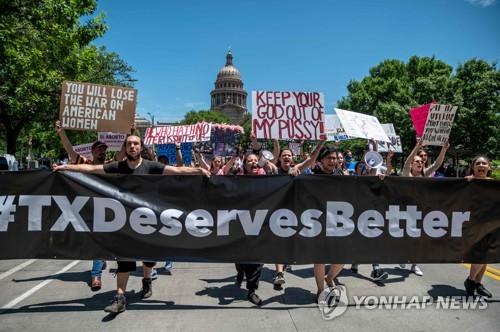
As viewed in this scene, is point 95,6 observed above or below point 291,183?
above

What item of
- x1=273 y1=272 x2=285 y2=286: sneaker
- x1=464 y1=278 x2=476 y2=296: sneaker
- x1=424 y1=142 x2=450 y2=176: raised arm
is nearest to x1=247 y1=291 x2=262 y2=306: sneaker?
x1=273 y1=272 x2=285 y2=286: sneaker

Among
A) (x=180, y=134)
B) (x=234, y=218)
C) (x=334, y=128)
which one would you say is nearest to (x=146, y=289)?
(x=234, y=218)

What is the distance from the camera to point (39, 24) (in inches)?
505

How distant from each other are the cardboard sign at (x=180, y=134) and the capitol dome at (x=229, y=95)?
122m

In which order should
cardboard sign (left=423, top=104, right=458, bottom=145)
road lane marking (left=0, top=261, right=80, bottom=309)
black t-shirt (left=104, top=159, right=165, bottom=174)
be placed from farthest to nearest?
cardboard sign (left=423, top=104, right=458, bottom=145) → black t-shirt (left=104, top=159, right=165, bottom=174) → road lane marking (left=0, top=261, right=80, bottom=309)

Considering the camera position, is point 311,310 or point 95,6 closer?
point 311,310

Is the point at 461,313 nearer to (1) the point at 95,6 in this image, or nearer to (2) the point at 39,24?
(2) the point at 39,24

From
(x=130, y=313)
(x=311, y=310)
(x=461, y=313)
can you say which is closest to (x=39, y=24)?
(x=130, y=313)

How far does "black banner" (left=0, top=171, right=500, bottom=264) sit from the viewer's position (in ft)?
15.1

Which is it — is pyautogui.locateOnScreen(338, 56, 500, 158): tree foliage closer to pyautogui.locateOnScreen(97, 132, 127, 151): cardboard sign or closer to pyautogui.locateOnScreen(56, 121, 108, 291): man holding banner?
pyautogui.locateOnScreen(97, 132, 127, 151): cardboard sign

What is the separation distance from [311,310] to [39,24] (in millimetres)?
12845

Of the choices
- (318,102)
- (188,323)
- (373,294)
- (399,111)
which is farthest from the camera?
(399,111)

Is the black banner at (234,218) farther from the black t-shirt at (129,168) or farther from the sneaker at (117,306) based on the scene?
the sneaker at (117,306)

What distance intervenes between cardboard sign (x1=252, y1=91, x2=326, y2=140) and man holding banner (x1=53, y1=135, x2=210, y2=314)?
5.24 feet
